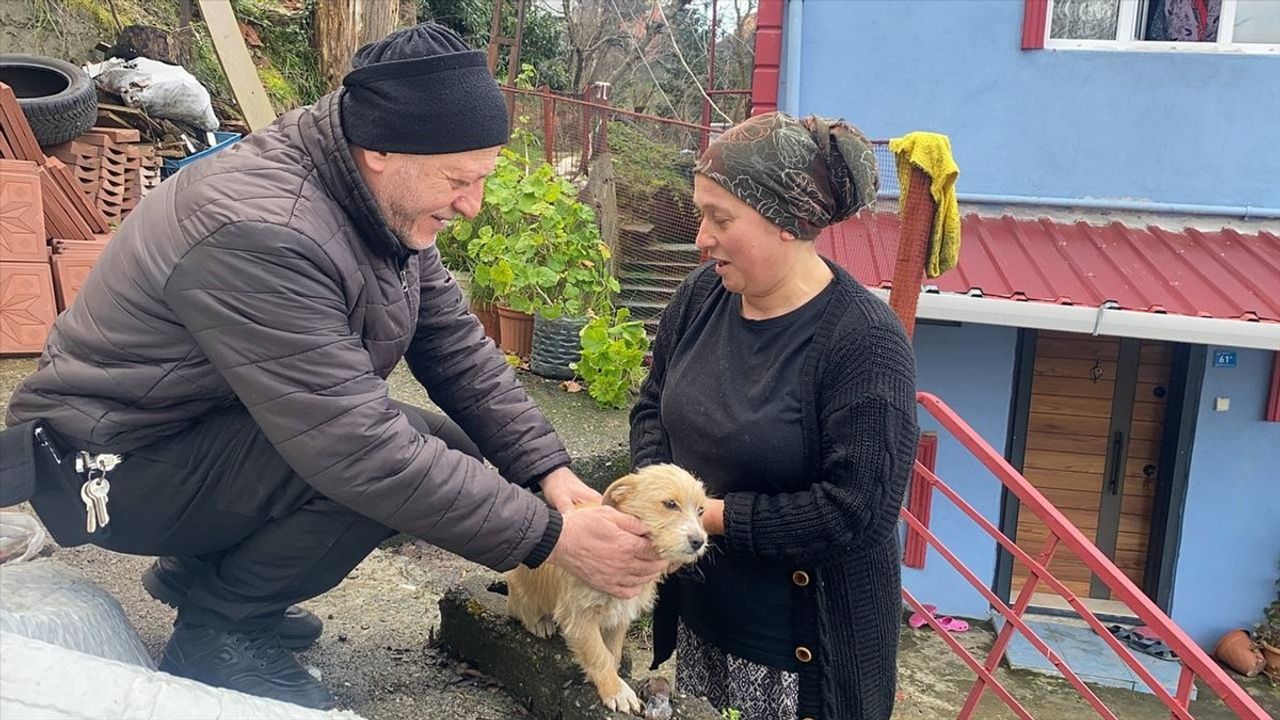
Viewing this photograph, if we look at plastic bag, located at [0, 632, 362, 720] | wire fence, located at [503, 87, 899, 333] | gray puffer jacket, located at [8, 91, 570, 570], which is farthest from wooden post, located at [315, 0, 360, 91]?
plastic bag, located at [0, 632, 362, 720]

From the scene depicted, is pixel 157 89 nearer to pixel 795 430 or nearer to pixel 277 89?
pixel 277 89

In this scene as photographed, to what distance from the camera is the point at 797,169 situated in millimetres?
2199

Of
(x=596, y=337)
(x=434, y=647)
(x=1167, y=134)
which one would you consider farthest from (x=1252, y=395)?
(x=434, y=647)

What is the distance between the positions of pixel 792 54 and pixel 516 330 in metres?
3.10

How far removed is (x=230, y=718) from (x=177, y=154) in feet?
24.7

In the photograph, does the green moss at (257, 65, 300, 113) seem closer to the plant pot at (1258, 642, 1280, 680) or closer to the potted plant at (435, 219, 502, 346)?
the potted plant at (435, 219, 502, 346)

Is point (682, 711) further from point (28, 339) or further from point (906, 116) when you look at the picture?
point (906, 116)

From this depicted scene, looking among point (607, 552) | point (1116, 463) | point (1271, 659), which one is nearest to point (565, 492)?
point (607, 552)

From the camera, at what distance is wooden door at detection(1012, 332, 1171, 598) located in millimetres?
8203

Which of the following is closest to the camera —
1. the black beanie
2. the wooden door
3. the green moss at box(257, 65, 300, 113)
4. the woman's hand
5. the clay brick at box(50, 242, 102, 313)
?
the black beanie

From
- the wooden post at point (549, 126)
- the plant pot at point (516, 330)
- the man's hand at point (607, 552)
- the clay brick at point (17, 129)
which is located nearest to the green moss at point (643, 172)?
the wooden post at point (549, 126)

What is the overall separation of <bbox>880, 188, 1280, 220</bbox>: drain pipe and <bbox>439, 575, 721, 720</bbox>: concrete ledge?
6034 millimetres

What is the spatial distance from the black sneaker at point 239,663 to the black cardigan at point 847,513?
1.11 meters

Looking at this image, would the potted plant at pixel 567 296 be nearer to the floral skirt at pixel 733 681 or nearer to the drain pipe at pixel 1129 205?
the drain pipe at pixel 1129 205
